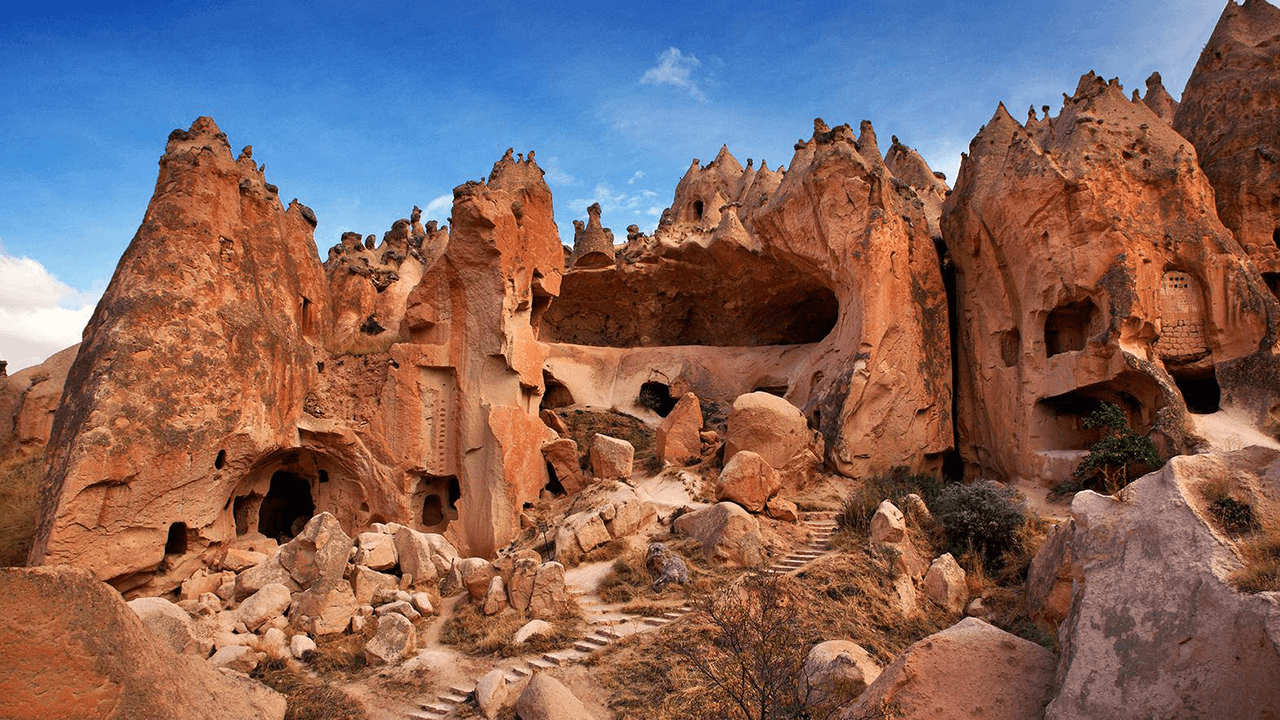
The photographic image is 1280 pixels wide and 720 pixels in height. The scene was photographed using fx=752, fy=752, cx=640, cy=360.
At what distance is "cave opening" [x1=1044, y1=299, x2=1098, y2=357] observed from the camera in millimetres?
15075

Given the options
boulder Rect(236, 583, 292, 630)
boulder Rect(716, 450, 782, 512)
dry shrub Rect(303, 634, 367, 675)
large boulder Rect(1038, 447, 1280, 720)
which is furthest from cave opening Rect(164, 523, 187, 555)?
large boulder Rect(1038, 447, 1280, 720)

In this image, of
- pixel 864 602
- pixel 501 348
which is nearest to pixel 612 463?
pixel 501 348

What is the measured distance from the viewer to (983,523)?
11445 mm

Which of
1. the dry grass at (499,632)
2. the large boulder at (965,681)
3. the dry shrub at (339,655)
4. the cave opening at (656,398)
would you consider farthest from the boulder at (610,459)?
the large boulder at (965,681)

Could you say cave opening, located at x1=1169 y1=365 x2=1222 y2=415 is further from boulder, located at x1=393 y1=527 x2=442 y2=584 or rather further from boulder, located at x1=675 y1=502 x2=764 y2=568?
boulder, located at x1=393 y1=527 x2=442 y2=584

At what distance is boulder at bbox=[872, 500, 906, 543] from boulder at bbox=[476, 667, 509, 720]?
604cm

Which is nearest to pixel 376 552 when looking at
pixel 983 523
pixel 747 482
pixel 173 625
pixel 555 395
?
pixel 173 625

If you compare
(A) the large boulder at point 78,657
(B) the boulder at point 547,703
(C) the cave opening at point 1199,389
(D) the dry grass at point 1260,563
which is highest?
(C) the cave opening at point 1199,389

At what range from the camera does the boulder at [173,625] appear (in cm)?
786

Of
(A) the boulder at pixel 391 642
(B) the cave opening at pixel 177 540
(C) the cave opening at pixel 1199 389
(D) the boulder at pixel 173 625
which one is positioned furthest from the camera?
(C) the cave opening at pixel 1199 389

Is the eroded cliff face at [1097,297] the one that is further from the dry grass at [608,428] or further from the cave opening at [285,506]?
the cave opening at [285,506]

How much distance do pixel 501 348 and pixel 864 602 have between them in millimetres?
8582

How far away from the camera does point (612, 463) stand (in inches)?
584

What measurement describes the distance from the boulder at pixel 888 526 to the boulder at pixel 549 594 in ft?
15.2
